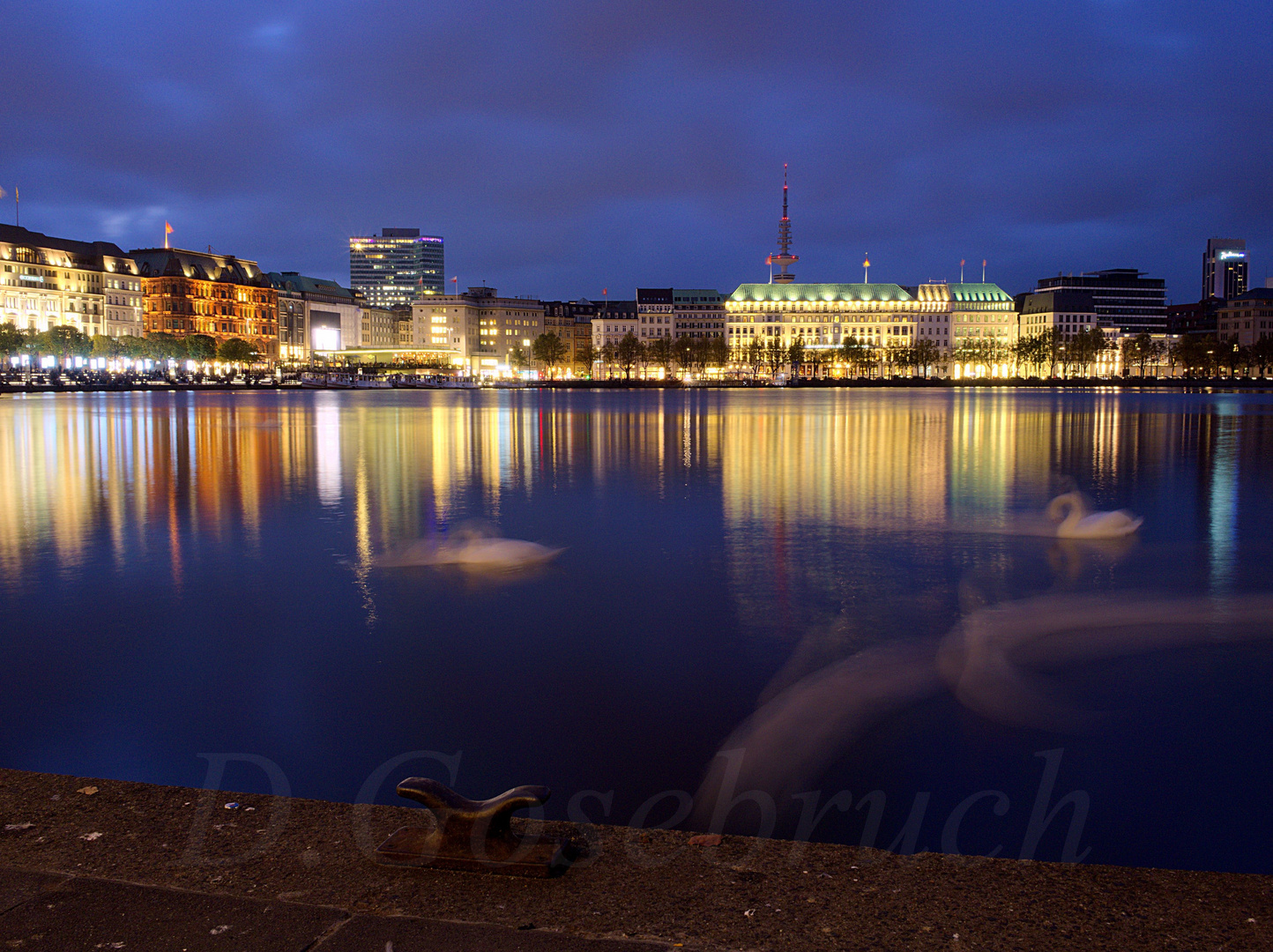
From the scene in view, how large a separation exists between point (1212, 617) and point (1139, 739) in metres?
4.09

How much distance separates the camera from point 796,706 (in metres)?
7.66

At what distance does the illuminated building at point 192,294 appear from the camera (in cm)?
18162

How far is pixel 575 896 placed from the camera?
12.6ft

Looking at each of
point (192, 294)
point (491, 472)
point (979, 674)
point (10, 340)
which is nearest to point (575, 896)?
point (979, 674)

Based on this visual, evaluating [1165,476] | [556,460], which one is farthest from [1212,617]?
[556,460]

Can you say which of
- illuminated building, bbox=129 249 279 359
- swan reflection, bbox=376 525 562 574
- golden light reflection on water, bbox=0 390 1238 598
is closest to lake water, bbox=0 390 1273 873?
golden light reflection on water, bbox=0 390 1238 598

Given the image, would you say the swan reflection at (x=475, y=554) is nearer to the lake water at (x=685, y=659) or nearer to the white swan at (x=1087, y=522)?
the lake water at (x=685, y=659)

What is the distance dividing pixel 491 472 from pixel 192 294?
598ft

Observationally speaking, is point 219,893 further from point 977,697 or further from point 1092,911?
point 977,697

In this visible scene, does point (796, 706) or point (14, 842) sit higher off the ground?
point (14, 842)

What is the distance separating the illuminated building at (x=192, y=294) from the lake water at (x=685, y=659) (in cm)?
18102

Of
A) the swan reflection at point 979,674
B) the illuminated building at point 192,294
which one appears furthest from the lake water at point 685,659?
the illuminated building at point 192,294

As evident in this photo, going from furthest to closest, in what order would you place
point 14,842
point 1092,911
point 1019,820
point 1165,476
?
1. point 1165,476
2. point 1019,820
3. point 14,842
4. point 1092,911

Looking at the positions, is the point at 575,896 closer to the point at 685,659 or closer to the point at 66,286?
the point at 685,659
